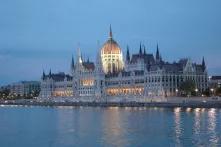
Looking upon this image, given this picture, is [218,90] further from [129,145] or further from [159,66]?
[129,145]

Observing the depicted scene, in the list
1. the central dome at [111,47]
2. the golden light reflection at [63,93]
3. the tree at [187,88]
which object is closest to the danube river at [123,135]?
the tree at [187,88]

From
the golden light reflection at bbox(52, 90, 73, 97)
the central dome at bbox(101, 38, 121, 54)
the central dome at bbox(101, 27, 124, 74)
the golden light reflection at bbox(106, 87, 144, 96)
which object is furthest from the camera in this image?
the golden light reflection at bbox(52, 90, 73, 97)

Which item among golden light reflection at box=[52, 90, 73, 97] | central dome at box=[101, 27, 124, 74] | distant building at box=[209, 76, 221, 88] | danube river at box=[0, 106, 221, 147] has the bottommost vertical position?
danube river at box=[0, 106, 221, 147]

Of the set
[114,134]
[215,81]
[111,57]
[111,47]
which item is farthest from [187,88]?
[114,134]

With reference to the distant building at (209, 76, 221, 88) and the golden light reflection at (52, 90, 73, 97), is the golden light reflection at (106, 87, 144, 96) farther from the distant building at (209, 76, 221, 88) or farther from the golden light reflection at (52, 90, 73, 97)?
the distant building at (209, 76, 221, 88)

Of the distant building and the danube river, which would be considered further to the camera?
the distant building

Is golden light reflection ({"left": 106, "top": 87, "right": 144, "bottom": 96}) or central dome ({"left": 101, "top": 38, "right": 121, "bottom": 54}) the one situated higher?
central dome ({"left": 101, "top": 38, "right": 121, "bottom": 54})

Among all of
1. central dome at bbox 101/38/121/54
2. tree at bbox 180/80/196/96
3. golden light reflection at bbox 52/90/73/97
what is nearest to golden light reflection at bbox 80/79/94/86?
golden light reflection at bbox 52/90/73/97

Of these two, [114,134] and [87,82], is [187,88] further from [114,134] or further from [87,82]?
[114,134]

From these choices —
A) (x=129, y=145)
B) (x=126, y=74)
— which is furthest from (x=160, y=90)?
(x=129, y=145)
